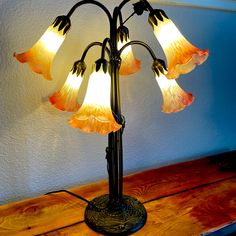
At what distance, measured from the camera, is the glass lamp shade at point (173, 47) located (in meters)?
0.52

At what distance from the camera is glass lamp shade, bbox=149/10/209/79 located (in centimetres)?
52

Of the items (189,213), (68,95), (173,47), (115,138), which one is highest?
(173,47)

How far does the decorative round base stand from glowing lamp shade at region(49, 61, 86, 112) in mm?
288

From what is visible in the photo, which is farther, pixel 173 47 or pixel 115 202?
pixel 115 202

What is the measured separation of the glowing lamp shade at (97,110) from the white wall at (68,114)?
0.28m

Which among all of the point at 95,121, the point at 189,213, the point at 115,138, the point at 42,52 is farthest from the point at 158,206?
the point at 42,52

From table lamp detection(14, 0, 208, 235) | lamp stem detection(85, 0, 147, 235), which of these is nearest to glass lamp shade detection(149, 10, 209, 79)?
table lamp detection(14, 0, 208, 235)

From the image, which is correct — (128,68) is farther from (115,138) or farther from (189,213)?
(189,213)

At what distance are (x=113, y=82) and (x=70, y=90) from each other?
114mm

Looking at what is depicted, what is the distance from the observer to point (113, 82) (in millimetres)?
598

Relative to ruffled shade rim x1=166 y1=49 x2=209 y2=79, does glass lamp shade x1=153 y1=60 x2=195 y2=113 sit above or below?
below

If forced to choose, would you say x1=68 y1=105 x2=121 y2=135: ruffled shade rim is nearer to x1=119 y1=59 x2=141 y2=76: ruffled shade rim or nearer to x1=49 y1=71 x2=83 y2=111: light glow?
x1=49 y1=71 x2=83 y2=111: light glow

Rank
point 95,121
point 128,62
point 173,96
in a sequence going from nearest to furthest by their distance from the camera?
1. point 95,121
2. point 173,96
3. point 128,62

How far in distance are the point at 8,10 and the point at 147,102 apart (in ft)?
1.78
